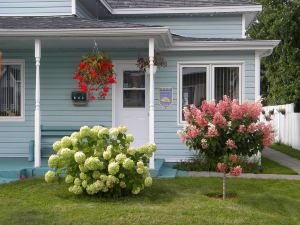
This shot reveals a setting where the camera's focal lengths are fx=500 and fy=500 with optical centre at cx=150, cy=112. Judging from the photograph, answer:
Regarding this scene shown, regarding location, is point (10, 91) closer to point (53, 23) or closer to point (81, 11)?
point (53, 23)

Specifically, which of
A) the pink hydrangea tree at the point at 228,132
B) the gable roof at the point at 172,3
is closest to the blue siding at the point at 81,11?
the gable roof at the point at 172,3

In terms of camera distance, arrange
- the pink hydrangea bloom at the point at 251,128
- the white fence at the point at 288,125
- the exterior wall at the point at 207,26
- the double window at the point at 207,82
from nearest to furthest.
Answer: the pink hydrangea bloom at the point at 251,128 → the double window at the point at 207,82 → the exterior wall at the point at 207,26 → the white fence at the point at 288,125

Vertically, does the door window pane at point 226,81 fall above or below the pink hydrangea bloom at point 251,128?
above

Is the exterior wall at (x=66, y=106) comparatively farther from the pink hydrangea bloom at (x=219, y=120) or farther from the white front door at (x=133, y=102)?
the pink hydrangea bloom at (x=219, y=120)

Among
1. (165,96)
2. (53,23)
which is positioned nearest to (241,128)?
(165,96)

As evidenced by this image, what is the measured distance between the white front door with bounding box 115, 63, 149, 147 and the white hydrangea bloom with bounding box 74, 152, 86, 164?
4.68 meters

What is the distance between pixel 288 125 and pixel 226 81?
9.78m

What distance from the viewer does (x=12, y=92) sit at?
12.6 m

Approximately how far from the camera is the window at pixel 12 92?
41.2 ft

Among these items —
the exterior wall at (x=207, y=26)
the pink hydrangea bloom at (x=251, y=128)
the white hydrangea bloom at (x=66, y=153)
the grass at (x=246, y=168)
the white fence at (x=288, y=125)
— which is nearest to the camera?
the white hydrangea bloom at (x=66, y=153)

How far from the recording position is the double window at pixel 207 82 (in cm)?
1249

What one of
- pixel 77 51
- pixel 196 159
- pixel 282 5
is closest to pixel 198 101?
pixel 196 159

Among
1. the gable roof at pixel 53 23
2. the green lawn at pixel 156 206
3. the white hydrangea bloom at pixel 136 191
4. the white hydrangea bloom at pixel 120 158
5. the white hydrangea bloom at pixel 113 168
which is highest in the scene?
the gable roof at pixel 53 23

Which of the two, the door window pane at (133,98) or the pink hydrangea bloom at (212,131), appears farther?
the door window pane at (133,98)
